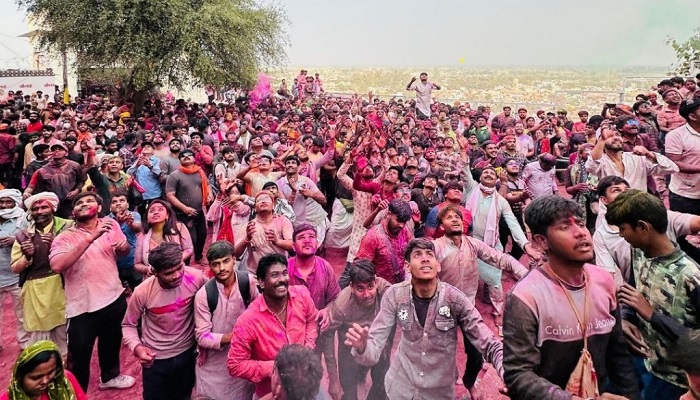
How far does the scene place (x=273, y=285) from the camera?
2945mm

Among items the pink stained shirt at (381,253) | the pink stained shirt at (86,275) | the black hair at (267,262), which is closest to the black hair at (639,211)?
the black hair at (267,262)

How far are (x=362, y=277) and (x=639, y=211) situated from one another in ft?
5.76

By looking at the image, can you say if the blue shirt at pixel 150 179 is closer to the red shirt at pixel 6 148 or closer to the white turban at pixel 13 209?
the white turban at pixel 13 209

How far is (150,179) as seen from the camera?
6820mm

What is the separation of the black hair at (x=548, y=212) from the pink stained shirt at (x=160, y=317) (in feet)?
7.82

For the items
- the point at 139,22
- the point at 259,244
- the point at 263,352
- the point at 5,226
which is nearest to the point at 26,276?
the point at 5,226

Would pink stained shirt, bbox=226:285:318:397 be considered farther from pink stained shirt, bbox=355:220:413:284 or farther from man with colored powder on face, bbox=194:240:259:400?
pink stained shirt, bbox=355:220:413:284

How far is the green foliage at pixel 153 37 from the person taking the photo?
14.6 metres

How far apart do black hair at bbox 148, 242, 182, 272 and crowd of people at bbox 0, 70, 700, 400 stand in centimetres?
1

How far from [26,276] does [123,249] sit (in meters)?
0.93

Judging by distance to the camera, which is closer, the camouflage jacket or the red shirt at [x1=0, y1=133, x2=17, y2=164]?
the camouflage jacket

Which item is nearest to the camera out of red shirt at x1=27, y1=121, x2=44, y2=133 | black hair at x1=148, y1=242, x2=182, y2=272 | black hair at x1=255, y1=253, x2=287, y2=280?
black hair at x1=255, y1=253, x2=287, y2=280

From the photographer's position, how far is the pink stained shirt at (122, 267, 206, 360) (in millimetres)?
3254

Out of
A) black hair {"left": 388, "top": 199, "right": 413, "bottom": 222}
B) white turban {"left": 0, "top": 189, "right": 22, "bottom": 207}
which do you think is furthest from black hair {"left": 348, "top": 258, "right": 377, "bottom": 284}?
white turban {"left": 0, "top": 189, "right": 22, "bottom": 207}
